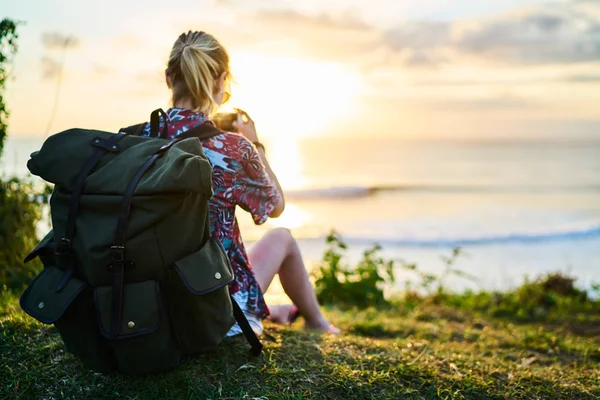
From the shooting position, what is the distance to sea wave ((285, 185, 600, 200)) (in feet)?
59.4

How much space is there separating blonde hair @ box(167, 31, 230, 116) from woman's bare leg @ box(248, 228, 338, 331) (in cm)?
92

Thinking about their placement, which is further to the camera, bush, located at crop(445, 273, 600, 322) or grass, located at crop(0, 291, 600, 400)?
bush, located at crop(445, 273, 600, 322)

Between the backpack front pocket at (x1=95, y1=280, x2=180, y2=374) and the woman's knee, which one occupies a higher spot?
the woman's knee

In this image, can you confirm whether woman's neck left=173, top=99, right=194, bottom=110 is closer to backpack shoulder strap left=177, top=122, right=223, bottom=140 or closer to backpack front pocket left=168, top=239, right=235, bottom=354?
backpack shoulder strap left=177, top=122, right=223, bottom=140

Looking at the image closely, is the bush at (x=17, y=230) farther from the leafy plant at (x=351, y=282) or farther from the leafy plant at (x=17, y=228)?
the leafy plant at (x=351, y=282)

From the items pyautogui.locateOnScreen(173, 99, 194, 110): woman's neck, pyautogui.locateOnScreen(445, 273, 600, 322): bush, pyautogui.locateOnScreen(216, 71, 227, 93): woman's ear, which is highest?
pyautogui.locateOnScreen(216, 71, 227, 93): woman's ear

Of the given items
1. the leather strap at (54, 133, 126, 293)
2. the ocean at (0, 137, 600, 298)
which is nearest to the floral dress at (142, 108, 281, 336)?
the leather strap at (54, 133, 126, 293)

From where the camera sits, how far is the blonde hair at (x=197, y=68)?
2.88 meters

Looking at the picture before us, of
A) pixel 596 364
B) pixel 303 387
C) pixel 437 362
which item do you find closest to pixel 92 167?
pixel 303 387

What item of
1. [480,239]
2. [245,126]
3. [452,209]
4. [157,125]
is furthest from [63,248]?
[452,209]

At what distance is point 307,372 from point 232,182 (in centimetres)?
100

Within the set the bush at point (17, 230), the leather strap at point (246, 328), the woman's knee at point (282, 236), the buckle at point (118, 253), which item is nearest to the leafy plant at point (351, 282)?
the woman's knee at point (282, 236)

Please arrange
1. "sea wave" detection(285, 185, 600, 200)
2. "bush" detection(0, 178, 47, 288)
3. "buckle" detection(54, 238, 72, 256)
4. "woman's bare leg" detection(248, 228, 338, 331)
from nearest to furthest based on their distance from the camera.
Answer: "buckle" detection(54, 238, 72, 256)
"woman's bare leg" detection(248, 228, 338, 331)
"bush" detection(0, 178, 47, 288)
"sea wave" detection(285, 185, 600, 200)

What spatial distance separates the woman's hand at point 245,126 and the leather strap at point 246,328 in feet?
3.08
